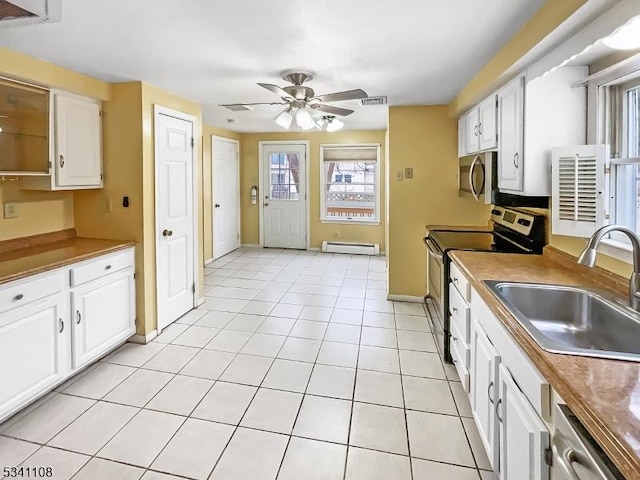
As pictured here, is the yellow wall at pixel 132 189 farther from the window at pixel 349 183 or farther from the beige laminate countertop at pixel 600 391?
the window at pixel 349 183

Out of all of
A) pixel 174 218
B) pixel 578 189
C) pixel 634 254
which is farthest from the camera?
pixel 174 218

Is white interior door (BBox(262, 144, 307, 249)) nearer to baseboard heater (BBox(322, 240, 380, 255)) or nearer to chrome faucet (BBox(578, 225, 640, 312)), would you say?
baseboard heater (BBox(322, 240, 380, 255))

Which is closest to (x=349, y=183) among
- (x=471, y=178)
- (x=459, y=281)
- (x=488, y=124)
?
(x=471, y=178)

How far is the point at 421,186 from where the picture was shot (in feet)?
13.3

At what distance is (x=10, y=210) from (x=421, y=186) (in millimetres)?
3578

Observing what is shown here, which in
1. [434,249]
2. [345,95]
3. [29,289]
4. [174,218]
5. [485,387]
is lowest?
[485,387]

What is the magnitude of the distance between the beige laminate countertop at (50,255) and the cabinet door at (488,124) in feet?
9.59

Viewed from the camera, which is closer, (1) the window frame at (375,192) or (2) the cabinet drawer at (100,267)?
(2) the cabinet drawer at (100,267)

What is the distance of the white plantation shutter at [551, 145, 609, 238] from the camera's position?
1.78 meters

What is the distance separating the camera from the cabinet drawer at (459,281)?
2.20 meters

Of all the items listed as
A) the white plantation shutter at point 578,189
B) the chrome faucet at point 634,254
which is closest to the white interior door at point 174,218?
the white plantation shutter at point 578,189

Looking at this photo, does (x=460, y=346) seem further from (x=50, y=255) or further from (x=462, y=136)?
(x=50, y=255)

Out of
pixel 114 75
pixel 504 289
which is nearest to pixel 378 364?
pixel 504 289

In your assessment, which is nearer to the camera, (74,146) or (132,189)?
(74,146)
